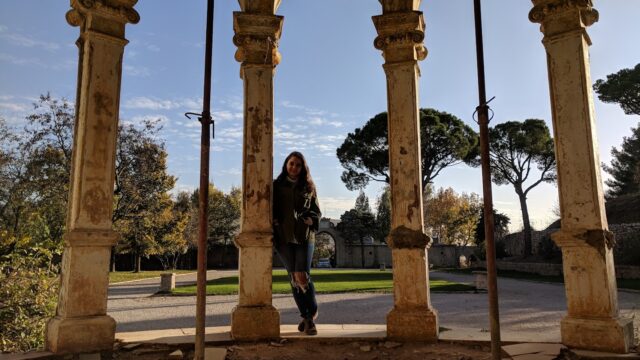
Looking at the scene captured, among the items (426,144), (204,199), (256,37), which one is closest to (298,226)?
(204,199)

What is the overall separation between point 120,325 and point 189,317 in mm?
1227

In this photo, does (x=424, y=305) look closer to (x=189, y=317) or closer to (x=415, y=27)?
(x=415, y=27)

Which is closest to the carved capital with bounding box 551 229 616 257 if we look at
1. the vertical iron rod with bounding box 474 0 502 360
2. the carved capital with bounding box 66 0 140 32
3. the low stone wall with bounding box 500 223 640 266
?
the vertical iron rod with bounding box 474 0 502 360

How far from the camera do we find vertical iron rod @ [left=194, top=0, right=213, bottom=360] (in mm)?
2691

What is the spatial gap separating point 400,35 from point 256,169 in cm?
206

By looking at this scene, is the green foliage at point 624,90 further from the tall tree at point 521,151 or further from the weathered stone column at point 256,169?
the weathered stone column at point 256,169

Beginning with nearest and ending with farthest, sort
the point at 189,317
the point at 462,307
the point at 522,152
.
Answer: the point at 189,317 → the point at 462,307 → the point at 522,152

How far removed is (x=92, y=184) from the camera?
3.94 metres

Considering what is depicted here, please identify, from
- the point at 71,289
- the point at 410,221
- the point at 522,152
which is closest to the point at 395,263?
the point at 410,221

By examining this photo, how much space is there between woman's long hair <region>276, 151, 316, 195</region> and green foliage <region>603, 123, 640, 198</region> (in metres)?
36.2

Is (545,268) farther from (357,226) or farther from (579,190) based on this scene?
(357,226)

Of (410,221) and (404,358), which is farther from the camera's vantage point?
(410,221)

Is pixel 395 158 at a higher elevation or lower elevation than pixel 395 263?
higher

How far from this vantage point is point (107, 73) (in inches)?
163
